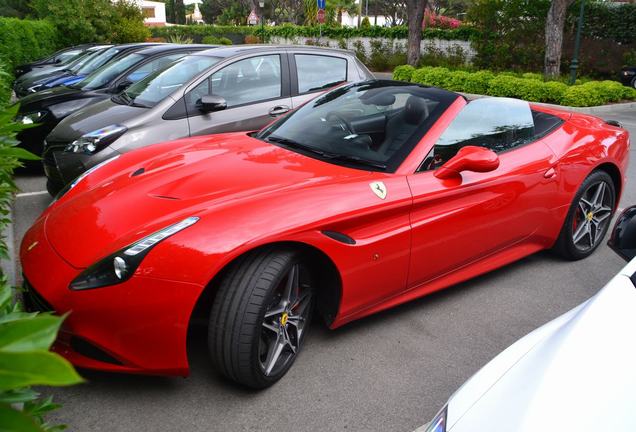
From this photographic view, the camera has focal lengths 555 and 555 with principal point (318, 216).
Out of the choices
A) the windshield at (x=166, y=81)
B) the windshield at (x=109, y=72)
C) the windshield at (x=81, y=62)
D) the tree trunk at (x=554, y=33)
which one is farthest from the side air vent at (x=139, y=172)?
the tree trunk at (x=554, y=33)

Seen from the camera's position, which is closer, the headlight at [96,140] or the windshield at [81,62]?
the headlight at [96,140]

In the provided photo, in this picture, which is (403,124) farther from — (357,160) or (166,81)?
(166,81)

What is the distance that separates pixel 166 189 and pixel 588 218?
3200mm

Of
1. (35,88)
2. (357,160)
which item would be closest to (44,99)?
(35,88)

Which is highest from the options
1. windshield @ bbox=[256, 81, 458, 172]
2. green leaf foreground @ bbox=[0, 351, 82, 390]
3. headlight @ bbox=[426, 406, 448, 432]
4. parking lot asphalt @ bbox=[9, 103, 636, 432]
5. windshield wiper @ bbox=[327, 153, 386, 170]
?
green leaf foreground @ bbox=[0, 351, 82, 390]

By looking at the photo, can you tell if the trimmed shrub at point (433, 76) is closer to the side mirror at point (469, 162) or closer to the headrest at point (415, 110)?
the headrest at point (415, 110)

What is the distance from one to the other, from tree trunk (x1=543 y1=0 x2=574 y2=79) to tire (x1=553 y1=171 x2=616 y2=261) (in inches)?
538

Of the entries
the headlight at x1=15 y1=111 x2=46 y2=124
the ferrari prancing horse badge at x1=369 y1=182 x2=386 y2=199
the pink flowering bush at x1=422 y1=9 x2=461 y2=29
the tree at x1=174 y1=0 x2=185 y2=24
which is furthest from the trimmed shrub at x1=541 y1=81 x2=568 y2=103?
the tree at x1=174 y1=0 x2=185 y2=24

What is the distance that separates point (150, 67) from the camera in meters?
7.96

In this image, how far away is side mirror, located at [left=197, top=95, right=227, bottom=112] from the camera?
17.1 ft

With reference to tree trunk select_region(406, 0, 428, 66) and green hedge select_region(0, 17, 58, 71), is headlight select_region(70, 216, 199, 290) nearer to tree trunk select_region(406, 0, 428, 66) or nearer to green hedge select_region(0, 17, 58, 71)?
green hedge select_region(0, 17, 58, 71)

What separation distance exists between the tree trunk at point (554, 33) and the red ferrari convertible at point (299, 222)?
14180 mm

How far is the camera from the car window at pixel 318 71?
6.01 metres

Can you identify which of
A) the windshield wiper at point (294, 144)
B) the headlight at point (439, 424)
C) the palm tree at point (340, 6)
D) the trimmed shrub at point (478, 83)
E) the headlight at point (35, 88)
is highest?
the palm tree at point (340, 6)
